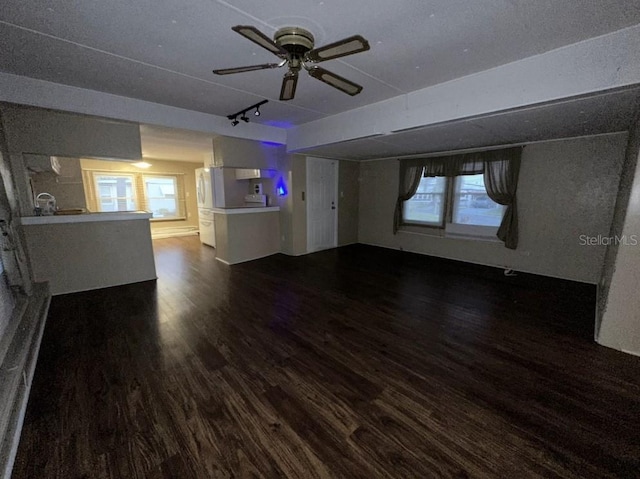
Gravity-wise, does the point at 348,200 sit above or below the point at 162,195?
below

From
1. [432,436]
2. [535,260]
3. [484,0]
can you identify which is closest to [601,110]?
[484,0]

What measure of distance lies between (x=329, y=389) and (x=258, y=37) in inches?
93.2

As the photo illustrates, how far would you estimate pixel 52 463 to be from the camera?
1307 mm

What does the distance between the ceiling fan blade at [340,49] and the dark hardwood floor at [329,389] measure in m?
2.25

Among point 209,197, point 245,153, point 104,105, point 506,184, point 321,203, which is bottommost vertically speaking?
point 321,203

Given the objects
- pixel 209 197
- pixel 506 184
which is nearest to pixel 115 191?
pixel 209 197

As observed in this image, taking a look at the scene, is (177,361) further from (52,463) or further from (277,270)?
(277,270)

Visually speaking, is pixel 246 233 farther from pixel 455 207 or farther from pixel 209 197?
pixel 455 207

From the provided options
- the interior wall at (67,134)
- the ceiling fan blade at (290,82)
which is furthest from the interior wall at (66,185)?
the ceiling fan blade at (290,82)

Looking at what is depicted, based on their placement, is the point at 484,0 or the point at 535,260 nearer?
the point at 484,0

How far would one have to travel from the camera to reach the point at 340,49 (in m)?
1.63

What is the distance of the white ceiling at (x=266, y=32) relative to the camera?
170 cm

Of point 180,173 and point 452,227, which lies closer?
point 452,227

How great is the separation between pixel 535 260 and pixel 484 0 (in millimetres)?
4087
